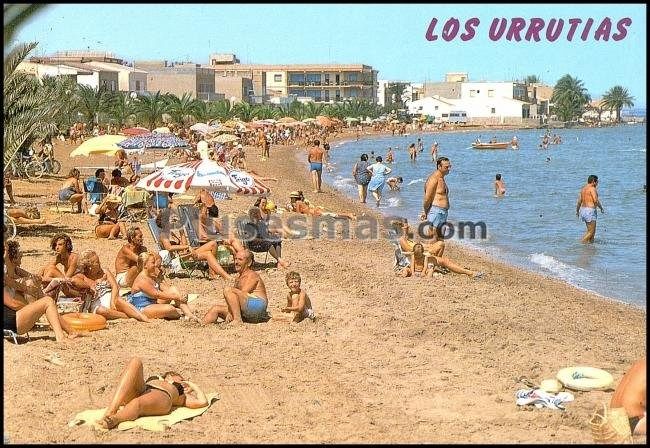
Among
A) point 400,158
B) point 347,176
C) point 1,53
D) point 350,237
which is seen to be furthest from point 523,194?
point 1,53

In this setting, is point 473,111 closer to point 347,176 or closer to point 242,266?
point 347,176

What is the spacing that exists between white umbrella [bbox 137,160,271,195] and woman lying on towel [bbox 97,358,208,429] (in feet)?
19.0

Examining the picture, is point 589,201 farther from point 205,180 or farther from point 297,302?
point 297,302

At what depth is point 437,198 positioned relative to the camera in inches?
436

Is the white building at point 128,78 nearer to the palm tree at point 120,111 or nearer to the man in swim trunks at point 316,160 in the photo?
the palm tree at point 120,111

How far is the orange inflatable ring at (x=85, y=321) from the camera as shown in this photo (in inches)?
299

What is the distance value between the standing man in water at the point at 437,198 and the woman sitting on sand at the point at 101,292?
4.12m

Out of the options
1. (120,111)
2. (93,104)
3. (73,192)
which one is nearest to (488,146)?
(120,111)

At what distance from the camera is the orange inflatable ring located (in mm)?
7605

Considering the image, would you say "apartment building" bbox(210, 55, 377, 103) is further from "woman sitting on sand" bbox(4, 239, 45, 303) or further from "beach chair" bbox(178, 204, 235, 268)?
"woman sitting on sand" bbox(4, 239, 45, 303)

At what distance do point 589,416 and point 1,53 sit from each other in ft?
13.7

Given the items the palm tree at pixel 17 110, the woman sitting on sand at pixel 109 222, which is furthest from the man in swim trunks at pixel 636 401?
the woman sitting on sand at pixel 109 222

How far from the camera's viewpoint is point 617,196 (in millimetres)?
31812

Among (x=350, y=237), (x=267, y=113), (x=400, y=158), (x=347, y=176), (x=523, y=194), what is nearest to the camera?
(x=350, y=237)
